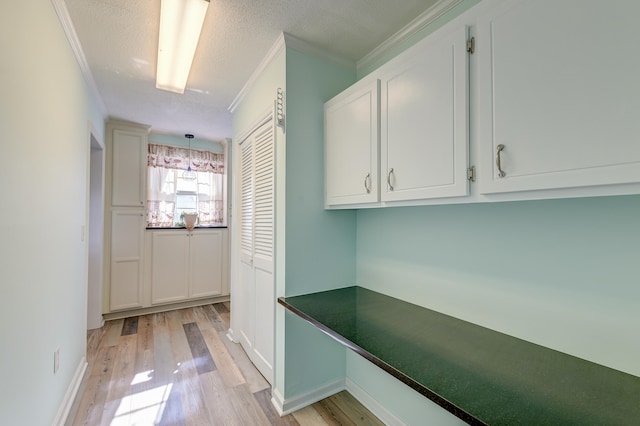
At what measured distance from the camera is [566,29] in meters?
0.91

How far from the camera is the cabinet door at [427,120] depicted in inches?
47.3

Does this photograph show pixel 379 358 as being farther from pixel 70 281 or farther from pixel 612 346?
pixel 70 281

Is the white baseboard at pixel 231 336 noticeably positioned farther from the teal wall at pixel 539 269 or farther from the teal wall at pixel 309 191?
the teal wall at pixel 539 269

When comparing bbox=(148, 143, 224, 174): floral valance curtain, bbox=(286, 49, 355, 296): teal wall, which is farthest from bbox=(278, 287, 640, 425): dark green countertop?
bbox=(148, 143, 224, 174): floral valance curtain

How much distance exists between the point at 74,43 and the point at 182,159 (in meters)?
2.40

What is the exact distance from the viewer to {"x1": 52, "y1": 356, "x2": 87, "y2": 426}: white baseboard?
173 cm

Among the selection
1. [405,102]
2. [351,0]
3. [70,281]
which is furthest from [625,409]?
[70,281]

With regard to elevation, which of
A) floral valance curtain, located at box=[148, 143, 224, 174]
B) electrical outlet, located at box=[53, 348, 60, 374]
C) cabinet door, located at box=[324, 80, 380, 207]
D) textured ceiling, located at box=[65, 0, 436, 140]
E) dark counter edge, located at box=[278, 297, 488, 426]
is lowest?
electrical outlet, located at box=[53, 348, 60, 374]

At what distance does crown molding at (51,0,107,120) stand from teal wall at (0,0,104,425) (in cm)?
4

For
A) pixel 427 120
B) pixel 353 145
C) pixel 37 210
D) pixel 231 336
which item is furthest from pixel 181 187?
pixel 427 120

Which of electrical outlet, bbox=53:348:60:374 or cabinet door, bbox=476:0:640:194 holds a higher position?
cabinet door, bbox=476:0:640:194

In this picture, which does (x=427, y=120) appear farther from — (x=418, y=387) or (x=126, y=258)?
(x=126, y=258)

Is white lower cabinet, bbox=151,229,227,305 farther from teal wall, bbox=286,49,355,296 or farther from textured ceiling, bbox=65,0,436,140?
teal wall, bbox=286,49,355,296

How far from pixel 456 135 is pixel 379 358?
0.98 metres
